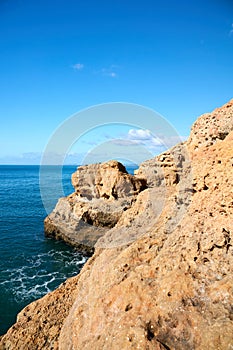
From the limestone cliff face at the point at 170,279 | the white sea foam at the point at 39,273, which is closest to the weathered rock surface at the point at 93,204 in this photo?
the white sea foam at the point at 39,273

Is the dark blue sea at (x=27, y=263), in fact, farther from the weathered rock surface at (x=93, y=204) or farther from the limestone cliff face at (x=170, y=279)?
the limestone cliff face at (x=170, y=279)

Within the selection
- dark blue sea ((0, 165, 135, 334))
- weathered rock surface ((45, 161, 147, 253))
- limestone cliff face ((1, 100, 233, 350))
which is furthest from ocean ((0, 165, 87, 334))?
limestone cliff face ((1, 100, 233, 350))

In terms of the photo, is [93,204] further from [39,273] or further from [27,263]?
[39,273]

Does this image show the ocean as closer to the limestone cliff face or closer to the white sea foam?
the white sea foam

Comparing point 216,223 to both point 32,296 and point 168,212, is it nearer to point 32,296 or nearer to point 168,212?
point 168,212

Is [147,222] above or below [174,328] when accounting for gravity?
above

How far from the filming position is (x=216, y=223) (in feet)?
24.8

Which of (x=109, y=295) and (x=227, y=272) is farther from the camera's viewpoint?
(x=109, y=295)

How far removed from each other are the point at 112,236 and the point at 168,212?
3.20 meters

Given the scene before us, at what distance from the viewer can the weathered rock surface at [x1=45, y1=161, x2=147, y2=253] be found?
35.2 meters

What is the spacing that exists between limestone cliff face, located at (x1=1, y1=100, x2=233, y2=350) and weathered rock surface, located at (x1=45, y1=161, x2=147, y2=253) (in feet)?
76.7

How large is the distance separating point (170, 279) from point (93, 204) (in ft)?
103

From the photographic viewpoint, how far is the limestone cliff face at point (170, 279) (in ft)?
19.0

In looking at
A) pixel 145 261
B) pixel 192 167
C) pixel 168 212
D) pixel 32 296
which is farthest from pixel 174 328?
pixel 32 296
